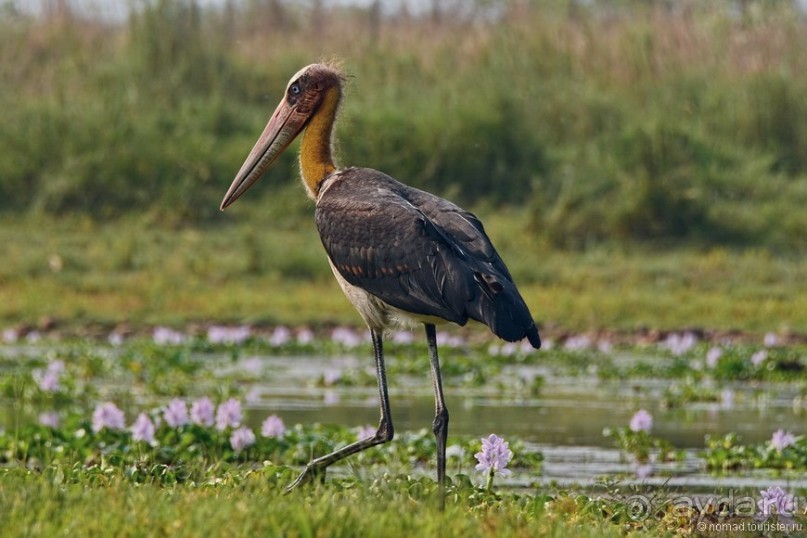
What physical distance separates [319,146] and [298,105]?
0.23 meters

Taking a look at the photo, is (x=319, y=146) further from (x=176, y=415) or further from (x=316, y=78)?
(x=176, y=415)

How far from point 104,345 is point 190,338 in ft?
1.81

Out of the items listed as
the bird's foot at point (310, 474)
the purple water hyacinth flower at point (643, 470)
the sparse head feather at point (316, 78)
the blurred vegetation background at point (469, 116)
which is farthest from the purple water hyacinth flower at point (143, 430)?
the blurred vegetation background at point (469, 116)

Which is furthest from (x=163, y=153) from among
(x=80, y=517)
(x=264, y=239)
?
(x=80, y=517)

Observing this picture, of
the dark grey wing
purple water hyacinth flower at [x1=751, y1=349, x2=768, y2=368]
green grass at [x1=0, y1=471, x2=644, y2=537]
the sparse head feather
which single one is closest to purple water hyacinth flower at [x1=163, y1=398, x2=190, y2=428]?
the dark grey wing

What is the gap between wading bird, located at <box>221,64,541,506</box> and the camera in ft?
17.9

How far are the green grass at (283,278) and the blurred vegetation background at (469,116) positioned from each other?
16.5 inches

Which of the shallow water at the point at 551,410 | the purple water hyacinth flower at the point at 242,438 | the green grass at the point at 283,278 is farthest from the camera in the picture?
the green grass at the point at 283,278

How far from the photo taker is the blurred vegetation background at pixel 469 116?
48.0 feet

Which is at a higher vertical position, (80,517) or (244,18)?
(244,18)

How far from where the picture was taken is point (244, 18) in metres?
22.5

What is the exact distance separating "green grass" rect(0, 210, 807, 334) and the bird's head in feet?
16.4

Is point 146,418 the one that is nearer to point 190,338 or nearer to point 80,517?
point 80,517

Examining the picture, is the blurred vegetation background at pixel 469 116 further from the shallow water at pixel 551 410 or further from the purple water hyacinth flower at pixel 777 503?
the purple water hyacinth flower at pixel 777 503
